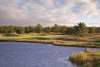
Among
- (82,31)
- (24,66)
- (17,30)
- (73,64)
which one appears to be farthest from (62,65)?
(17,30)

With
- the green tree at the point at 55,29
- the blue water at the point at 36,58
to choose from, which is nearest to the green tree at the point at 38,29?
the green tree at the point at 55,29

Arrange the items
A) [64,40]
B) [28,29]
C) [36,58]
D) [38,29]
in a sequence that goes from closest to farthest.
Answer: [36,58], [64,40], [38,29], [28,29]

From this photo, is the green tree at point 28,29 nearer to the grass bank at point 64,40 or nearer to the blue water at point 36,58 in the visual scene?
the grass bank at point 64,40

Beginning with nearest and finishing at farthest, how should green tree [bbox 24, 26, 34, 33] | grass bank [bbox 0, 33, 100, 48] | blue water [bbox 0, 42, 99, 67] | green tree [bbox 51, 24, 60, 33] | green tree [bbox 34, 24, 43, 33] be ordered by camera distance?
blue water [bbox 0, 42, 99, 67], grass bank [bbox 0, 33, 100, 48], green tree [bbox 34, 24, 43, 33], green tree [bbox 51, 24, 60, 33], green tree [bbox 24, 26, 34, 33]

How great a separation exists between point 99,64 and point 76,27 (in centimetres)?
8621

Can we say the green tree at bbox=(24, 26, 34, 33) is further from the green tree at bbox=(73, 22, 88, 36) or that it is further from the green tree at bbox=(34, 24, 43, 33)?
the green tree at bbox=(73, 22, 88, 36)

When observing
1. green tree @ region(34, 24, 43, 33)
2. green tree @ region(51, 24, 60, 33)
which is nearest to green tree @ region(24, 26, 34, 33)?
green tree @ region(34, 24, 43, 33)

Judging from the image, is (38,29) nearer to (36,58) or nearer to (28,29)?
(28,29)

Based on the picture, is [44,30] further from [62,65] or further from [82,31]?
[62,65]

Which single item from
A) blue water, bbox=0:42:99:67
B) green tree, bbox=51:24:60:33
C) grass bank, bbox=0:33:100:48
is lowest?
blue water, bbox=0:42:99:67

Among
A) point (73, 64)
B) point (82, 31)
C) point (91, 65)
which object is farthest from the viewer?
point (82, 31)

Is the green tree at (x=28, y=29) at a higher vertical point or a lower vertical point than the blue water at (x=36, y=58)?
higher

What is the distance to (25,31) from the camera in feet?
560

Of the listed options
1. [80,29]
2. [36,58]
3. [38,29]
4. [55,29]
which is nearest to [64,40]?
[80,29]
